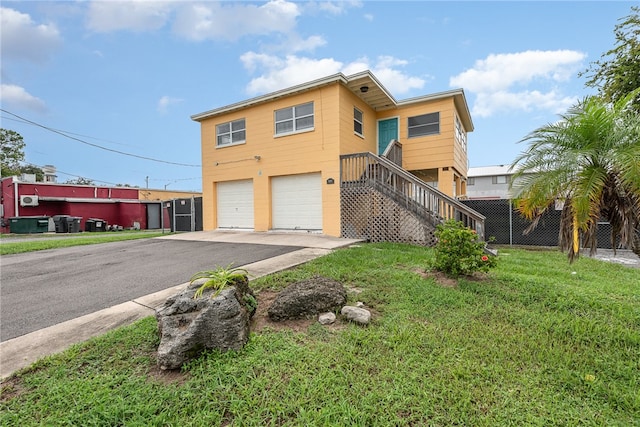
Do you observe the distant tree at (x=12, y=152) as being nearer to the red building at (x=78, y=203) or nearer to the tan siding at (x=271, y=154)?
the red building at (x=78, y=203)

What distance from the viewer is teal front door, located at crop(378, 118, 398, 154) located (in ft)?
39.6

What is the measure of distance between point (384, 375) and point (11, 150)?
45.8 meters

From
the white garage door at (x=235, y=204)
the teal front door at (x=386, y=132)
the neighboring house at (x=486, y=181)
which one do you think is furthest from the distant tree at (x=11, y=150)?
the neighboring house at (x=486, y=181)

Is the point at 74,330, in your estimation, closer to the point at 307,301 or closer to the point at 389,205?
the point at 307,301

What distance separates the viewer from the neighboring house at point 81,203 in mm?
18364

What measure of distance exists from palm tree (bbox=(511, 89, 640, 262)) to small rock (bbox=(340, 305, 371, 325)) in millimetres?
2069

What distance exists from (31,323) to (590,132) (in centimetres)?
636

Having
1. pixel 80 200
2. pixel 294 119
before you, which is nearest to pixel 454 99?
pixel 294 119

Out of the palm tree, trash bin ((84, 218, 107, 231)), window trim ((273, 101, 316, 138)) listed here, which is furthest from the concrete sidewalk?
trash bin ((84, 218, 107, 231))

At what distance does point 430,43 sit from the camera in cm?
865

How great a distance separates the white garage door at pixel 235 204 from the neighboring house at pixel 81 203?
16.2ft

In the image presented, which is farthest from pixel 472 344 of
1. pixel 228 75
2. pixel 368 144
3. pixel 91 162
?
pixel 91 162

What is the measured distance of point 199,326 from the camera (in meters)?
2.46

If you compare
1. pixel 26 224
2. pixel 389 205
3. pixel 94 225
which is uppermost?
pixel 389 205
